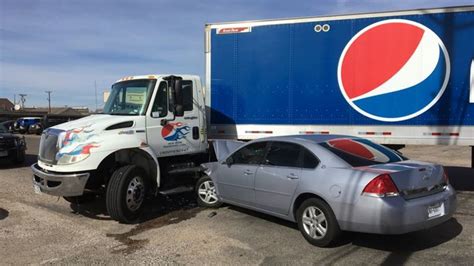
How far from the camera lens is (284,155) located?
678cm

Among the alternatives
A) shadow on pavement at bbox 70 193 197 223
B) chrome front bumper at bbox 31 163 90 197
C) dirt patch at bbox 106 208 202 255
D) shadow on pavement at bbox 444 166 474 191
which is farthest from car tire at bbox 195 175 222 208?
shadow on pavement at bbox 444 166 474 191

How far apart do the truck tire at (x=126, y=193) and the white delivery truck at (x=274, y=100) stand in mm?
18

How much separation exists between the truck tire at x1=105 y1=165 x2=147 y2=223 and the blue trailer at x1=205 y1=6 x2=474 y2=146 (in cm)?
273

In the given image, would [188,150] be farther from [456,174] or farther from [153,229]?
[456,174]

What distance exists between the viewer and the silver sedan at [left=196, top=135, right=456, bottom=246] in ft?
17.5

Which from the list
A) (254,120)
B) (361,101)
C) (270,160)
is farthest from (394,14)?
(270,160)

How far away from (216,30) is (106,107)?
301 cm

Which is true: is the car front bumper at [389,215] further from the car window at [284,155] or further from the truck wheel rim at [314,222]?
the car window at [284,155]

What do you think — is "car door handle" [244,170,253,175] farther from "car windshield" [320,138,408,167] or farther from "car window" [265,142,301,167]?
"car windshield" [320,138,408,167]

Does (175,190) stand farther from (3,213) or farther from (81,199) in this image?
(3,213)

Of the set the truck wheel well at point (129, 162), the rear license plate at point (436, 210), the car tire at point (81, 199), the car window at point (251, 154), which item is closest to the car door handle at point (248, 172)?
the car window at point (251, 154)

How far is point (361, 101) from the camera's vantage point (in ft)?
29.7

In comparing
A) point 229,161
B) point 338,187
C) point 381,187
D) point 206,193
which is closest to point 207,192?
point 206,193

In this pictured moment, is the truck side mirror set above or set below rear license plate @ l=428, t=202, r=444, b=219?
above
